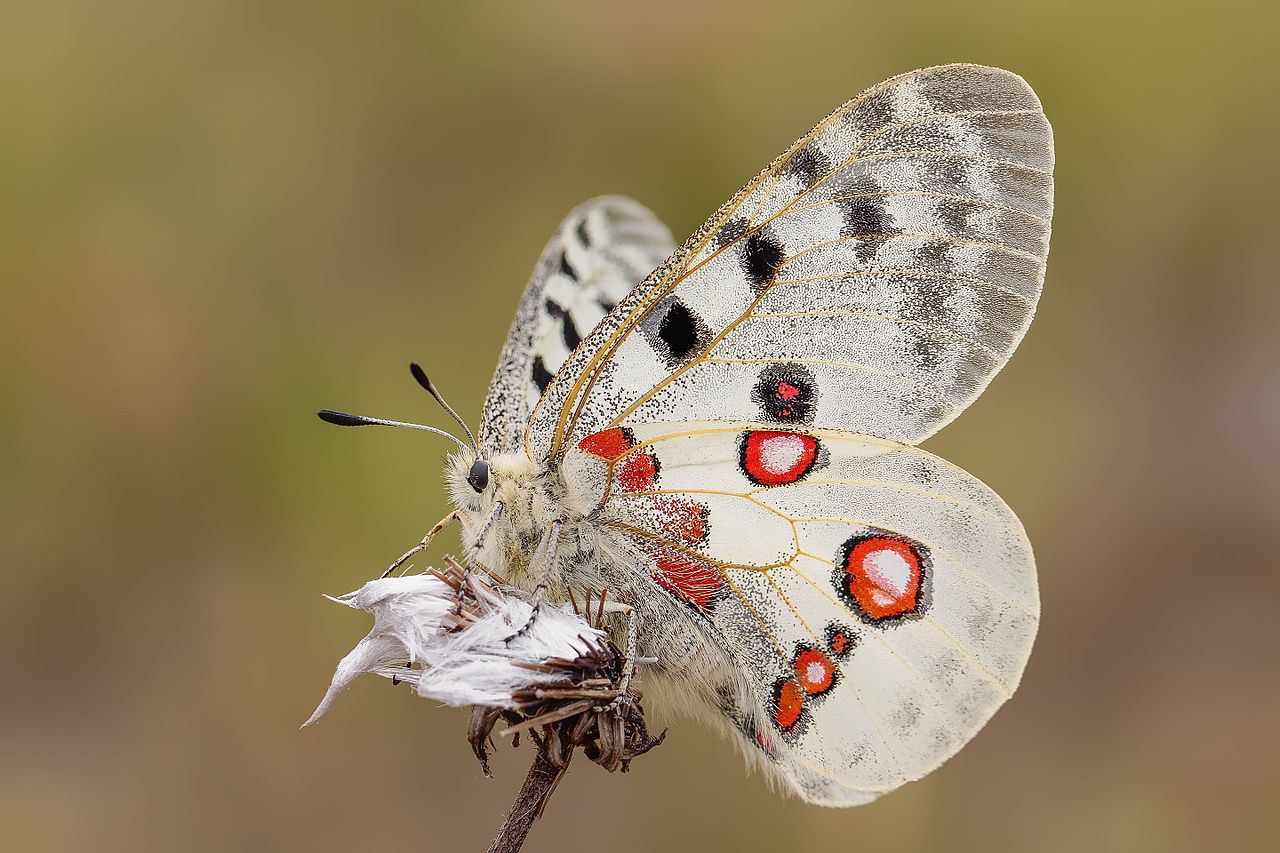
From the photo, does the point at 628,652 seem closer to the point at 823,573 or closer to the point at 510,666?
the point at 510,666

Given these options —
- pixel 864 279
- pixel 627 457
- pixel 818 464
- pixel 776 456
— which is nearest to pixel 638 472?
pixel 627 457

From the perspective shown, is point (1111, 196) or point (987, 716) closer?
point (987, 716)

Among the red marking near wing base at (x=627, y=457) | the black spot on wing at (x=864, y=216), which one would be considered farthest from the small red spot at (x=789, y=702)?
the black spot on wing at (x=864, y=216)

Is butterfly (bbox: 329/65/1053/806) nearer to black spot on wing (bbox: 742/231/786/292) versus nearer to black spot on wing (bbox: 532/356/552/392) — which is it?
black spot on wing (bbox: 742/231/786/292)

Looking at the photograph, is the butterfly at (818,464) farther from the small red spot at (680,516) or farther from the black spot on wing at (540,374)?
the black spot on wing at (540,374)

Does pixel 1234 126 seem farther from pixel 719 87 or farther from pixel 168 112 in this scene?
pixel 168 112

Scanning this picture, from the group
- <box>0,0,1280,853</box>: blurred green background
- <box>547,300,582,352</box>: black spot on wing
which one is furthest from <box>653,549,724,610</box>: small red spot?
<box>0,0,1280,853</box>: blurred green background

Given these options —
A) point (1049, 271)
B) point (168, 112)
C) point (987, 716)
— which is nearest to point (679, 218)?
point (1049, 271)

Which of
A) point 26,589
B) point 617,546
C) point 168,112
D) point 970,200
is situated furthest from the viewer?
point 168,112
